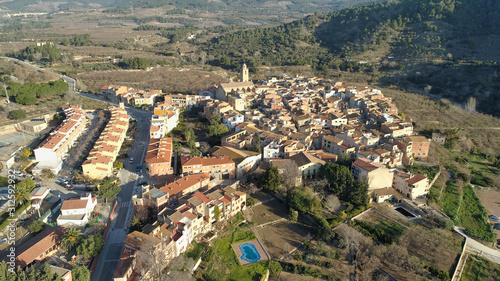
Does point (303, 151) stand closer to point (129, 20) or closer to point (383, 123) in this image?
point (383, 123)

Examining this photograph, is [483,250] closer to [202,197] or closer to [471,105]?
[202,197]

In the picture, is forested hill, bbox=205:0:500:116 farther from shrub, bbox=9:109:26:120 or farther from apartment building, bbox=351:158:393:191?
shrub, bbox=9:109:26:120

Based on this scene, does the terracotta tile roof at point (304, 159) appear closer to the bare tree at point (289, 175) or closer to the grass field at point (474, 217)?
the bare tree at point (289, 175)

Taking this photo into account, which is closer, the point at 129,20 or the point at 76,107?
the point at 76,107

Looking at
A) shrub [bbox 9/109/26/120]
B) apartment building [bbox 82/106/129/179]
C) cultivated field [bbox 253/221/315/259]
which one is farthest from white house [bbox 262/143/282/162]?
shrub [bbox 9/109/26/120]

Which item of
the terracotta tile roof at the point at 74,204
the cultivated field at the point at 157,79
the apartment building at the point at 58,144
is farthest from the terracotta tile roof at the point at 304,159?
the cultivated field at the point at 157,79

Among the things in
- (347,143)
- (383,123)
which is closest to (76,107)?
(347,143)

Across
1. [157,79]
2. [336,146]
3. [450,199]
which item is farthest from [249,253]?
[157,79]
